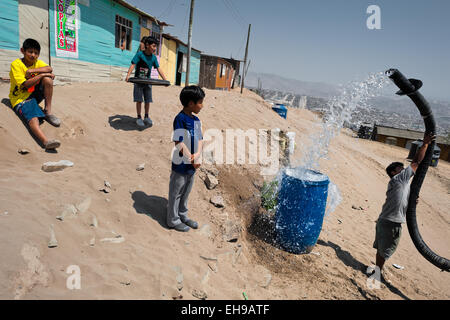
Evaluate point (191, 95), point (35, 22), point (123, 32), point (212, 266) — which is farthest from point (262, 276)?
point (123, 32)

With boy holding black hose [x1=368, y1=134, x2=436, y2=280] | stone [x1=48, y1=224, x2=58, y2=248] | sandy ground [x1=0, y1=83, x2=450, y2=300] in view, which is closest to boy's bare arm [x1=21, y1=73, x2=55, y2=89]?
sandy ground [x1=0, y1=83, x2=450, y2=300]

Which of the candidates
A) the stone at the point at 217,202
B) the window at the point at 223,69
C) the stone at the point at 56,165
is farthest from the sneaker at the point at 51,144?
the window at the point at 223,69

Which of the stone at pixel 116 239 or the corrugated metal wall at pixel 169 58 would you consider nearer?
the stone at pixel 116 239

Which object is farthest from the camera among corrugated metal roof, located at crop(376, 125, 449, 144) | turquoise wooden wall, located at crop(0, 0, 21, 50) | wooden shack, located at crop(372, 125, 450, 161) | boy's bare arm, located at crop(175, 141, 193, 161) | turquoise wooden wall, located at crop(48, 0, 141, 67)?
corrugated metal roof, located at crop(376, 125, 449, 144)

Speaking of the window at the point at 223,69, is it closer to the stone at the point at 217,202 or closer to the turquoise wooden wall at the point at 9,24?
the turquoise wooden wall at the point at 9,24

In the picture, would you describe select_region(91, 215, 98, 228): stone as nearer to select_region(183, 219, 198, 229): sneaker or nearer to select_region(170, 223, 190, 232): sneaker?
select_region(170, 223, 190, 232): sneaker

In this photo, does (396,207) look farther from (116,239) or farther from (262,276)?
(116,239)

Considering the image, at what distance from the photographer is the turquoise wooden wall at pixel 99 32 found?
9555 mm

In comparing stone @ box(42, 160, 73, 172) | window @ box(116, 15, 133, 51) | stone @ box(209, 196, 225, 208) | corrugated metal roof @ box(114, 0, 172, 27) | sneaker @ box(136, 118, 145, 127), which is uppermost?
corrugated metal roof @ box(114, 0, 172, 27)

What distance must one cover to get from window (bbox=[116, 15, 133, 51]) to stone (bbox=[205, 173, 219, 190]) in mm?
10541

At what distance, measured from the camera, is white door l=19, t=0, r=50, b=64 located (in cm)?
754

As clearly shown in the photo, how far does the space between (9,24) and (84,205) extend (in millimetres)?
7744

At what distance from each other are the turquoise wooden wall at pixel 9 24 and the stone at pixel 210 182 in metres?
7.50

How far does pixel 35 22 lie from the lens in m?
7.89
